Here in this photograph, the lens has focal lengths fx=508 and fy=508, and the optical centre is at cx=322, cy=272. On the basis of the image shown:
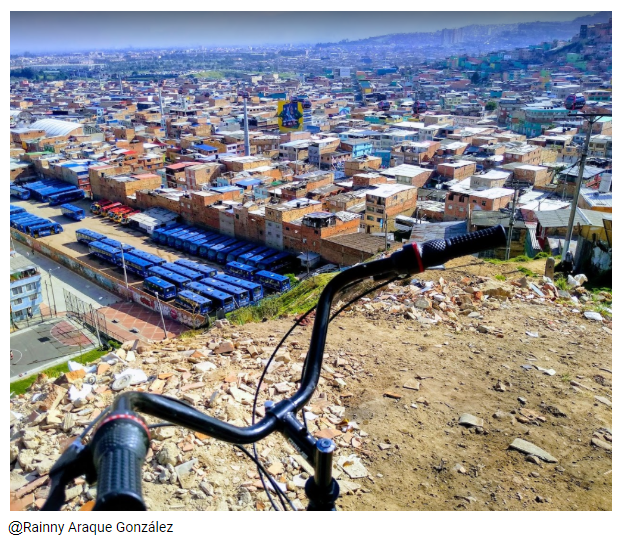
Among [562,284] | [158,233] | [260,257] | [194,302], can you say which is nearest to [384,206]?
[260,257]

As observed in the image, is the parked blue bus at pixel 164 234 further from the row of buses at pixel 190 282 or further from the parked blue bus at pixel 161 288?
the parked blue bus at pixel 161 288

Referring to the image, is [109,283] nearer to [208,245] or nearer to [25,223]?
[208,245]

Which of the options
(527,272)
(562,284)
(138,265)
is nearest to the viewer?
(562,284)

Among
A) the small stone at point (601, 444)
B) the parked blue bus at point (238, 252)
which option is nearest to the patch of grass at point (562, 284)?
the small stone at point (601, 444)

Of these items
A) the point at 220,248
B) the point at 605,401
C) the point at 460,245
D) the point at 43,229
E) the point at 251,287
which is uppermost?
the point at 460,245

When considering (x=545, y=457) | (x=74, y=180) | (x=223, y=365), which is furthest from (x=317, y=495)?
(x=74, y=180)

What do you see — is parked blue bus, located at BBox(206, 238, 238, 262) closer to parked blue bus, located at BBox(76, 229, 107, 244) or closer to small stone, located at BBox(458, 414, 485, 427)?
parked blue bus, located at BBox(76, 229, 107, 244)

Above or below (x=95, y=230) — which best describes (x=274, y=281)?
below
